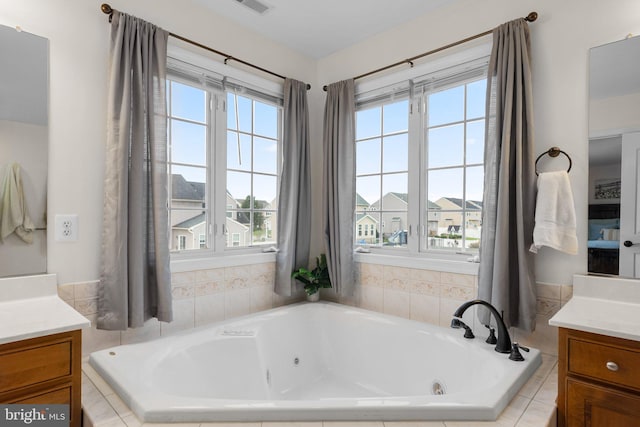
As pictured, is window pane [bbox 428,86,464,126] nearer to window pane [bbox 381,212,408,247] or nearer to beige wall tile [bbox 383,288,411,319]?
window pane [bbox 381,212,408,247]

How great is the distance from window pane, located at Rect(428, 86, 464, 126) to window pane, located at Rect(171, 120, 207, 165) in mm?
1562

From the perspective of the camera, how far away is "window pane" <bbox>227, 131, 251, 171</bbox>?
8.13ft

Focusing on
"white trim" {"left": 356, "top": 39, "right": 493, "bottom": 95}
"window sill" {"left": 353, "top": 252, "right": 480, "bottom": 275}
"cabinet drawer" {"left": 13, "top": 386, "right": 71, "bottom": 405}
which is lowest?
"cabinet drawer" {"left": 13, "top": 386, "right": 71, "bottom": 405}

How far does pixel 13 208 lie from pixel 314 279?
184 centimetres

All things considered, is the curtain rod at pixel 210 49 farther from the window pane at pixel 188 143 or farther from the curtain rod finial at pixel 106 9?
the window pane at pixel 188 143

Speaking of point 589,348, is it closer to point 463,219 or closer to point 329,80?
point 463,219

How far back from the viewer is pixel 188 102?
2.26 m

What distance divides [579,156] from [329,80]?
1887 millimetres

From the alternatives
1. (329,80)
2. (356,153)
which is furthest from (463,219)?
(329,80)

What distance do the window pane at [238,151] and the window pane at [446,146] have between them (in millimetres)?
1316

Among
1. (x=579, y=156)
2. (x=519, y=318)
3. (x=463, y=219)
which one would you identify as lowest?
(x=519, y=318)

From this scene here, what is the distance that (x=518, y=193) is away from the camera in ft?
5.91

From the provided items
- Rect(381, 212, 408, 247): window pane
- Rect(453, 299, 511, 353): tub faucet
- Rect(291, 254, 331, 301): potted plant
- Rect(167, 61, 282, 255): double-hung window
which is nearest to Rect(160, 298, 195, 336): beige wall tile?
Rect(167, 61, 282, 255): double-hung window

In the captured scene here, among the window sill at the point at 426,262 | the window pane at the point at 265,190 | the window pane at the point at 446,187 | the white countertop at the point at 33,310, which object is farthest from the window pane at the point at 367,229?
the white countertop at the point at 33,310
